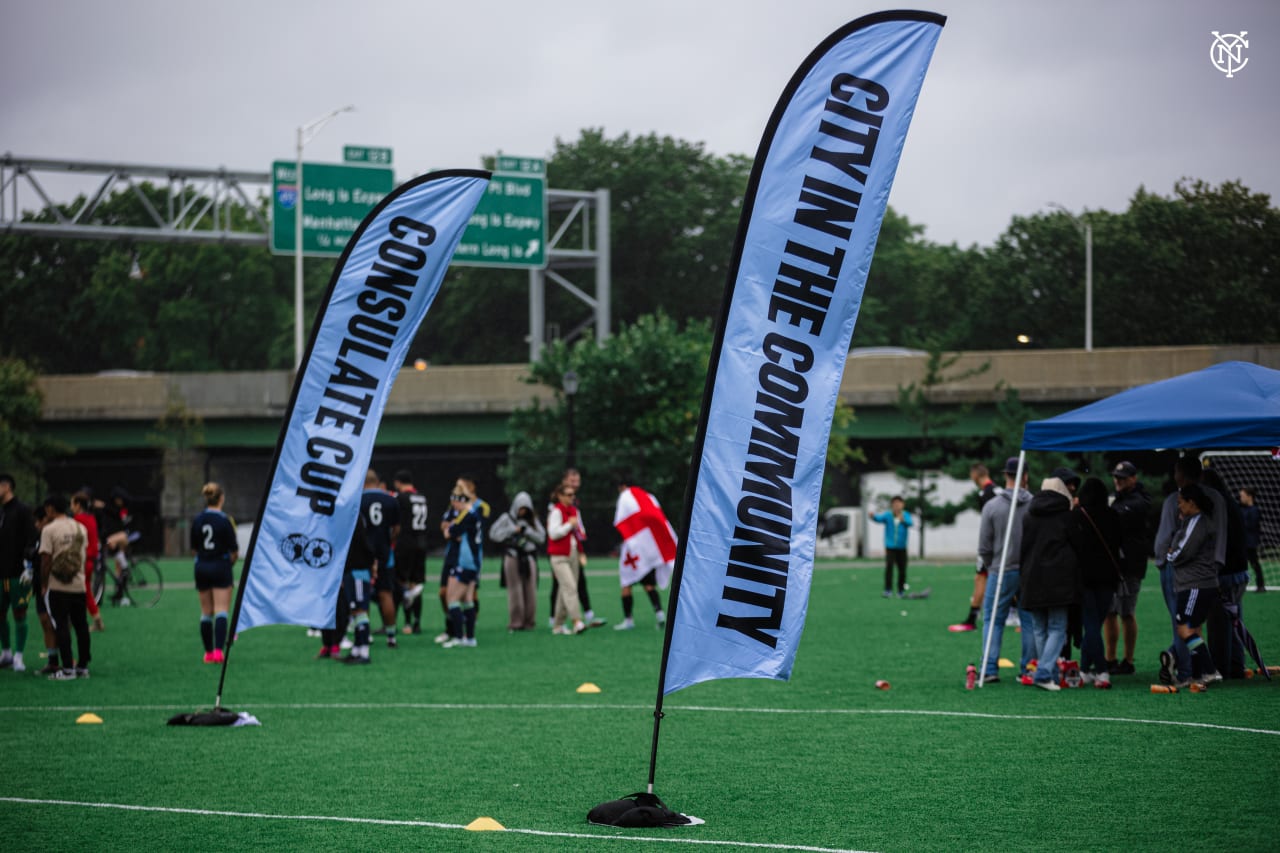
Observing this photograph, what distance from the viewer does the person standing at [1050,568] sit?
12.0 metres

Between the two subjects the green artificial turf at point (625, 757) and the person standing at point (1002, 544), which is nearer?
the green artificial turf at point (625, 757)

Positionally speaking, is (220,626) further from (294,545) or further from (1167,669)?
(1167,669)

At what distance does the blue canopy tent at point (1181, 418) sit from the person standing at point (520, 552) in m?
7.04

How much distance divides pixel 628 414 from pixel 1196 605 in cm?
2845

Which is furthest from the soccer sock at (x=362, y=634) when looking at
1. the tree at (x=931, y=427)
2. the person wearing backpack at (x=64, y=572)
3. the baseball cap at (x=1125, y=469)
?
the tree at (x=931, y=427)

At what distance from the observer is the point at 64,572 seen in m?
14.3

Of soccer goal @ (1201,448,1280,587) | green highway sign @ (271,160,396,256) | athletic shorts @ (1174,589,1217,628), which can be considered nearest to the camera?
athletic shorts @ (1174,589,1217,628)

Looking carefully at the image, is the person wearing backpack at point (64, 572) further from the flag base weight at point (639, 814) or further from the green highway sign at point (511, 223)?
the green highway sign at point (511, 223)

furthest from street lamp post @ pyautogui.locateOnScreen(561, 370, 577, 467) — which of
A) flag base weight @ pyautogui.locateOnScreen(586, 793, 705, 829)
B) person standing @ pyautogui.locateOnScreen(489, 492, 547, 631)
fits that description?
flag base weight @ pyautogui.locateOnScreen(586, 793, 705, 829)

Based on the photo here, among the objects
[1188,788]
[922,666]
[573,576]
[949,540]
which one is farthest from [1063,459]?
[1188,788]

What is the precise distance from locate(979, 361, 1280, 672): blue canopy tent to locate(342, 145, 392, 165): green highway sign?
82.0ft

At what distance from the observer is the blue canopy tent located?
12055 mm

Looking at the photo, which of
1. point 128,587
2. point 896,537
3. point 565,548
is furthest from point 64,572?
point 896,537

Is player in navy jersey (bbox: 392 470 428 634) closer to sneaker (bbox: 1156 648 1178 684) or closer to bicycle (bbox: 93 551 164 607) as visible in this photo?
bicycle (bbox: 93 551 164 607)
